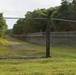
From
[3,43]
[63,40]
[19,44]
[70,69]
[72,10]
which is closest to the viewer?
[70,69]

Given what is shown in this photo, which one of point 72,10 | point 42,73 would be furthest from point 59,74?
point 72,10

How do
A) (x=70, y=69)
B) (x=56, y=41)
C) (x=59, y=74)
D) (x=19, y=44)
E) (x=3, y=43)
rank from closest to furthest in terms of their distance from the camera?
(x=59, y=74), (x=70, y=69), (x=3, y=43), (x=19, y=44), (x=56, y=41)

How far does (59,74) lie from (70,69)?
0.79m

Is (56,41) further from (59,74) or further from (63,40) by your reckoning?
(59,74)

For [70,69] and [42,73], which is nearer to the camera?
[42,73]

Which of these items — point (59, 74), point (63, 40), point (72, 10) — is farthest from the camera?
point (72, 10)

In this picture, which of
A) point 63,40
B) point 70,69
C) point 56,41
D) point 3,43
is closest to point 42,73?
point 70,69

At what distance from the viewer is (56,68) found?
8.99m

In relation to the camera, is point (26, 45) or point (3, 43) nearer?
point (3, 43)

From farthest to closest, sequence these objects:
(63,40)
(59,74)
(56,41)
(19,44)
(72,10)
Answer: (72,10)
(63,40)
(56,41)
(19,44)
(59,74)

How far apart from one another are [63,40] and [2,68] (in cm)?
1145

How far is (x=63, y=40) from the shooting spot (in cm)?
2009

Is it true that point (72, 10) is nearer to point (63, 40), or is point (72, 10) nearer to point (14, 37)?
point (63, 40)

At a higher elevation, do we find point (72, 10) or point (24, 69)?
point (72, 10)
